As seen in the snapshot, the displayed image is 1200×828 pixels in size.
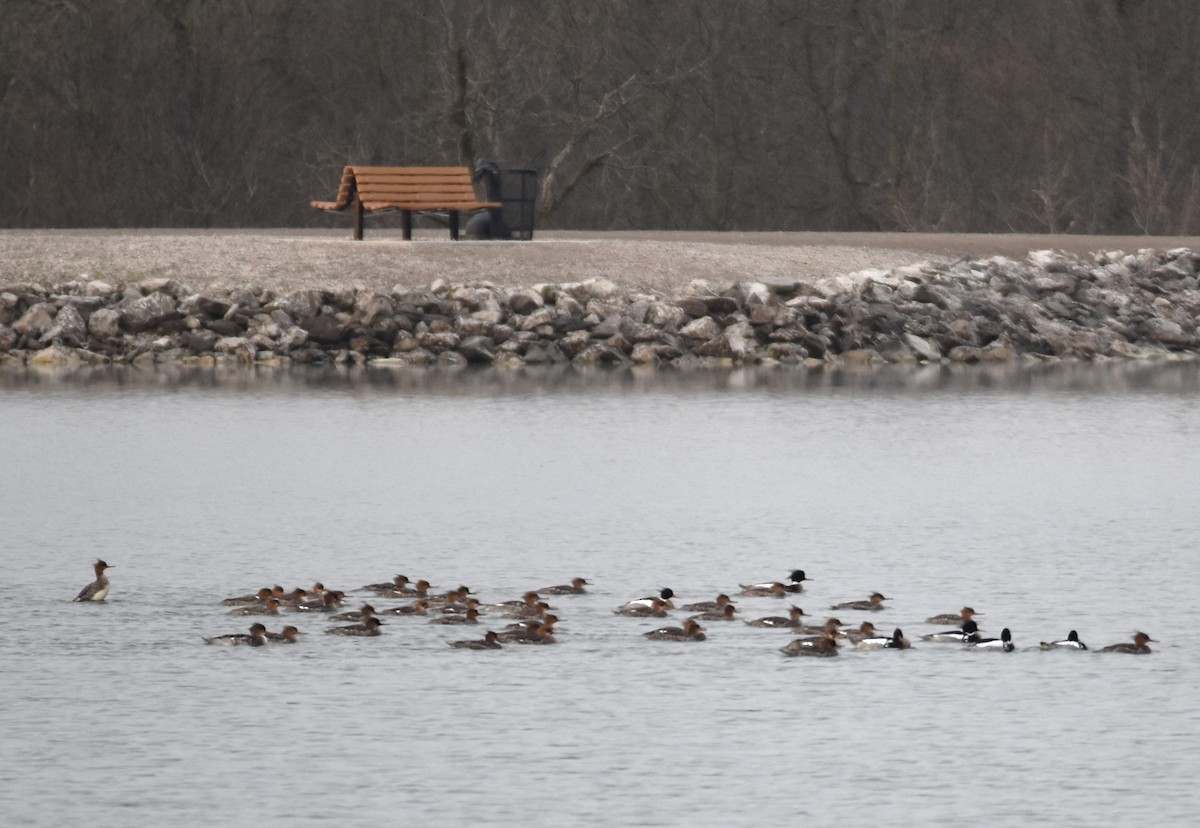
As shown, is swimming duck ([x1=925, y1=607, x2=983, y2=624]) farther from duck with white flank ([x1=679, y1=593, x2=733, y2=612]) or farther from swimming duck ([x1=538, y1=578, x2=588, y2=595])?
swimming duck ([x1=538, y1=578, x2=588, y2=595])

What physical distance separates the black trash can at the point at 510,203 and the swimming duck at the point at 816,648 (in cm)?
2618

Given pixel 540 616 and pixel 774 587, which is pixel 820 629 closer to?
pixel 774 587

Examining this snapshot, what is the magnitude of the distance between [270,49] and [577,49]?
837 cm

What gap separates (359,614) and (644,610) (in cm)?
225

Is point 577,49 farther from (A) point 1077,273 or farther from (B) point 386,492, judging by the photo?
(B) point 386,492

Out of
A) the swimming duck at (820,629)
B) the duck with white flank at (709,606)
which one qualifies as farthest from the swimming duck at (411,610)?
the swimming duck at (820,629)

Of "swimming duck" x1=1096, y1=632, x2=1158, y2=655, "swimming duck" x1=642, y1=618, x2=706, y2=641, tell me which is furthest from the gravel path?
"swimming duck" x1=1096, y1=632, x2=1158, y2=655

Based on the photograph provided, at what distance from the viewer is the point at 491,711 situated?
15.2 meters

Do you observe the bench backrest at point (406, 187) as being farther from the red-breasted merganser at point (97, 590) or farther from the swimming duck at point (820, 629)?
the swimming duck at point (820, 629)

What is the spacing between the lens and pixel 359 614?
18125mm

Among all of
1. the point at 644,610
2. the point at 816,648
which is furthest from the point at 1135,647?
the point at 644,610

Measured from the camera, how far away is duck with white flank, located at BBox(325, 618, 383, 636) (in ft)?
57.7

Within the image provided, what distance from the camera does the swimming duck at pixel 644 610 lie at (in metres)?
18.1

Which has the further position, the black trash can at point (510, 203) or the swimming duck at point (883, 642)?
the black trash can at point (510, 203)
